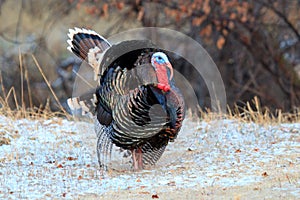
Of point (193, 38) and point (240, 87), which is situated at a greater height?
point (193, 38)

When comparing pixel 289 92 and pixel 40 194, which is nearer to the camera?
pixel 40 194

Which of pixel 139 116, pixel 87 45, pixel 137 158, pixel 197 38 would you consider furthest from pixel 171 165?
pixel 197 38

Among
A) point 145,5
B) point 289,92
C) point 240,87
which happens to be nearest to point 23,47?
point 145,5

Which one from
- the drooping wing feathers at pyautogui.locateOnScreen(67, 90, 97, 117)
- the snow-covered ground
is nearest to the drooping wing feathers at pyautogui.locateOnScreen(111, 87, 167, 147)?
the snow-covered ground

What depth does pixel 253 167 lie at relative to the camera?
19.1 ft

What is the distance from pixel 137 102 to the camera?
5543 millimetres

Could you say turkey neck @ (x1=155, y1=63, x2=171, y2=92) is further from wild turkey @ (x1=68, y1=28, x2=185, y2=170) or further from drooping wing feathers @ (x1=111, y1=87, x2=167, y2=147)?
drooping wing feathers @ (x1=111, y1=87, x2=167, y2=147)

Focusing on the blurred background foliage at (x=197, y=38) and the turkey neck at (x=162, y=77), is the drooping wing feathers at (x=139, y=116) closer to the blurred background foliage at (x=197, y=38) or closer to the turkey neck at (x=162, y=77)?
the turkey neck at (x=162, y=77)

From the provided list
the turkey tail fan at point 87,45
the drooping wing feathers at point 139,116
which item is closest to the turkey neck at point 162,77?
the drooping wing feathers at point 139,116

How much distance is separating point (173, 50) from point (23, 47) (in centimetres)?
335

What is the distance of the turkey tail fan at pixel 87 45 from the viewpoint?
6.54 m

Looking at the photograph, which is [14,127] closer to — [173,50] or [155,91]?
[155,91]

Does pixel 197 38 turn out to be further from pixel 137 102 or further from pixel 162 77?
pixel 137 102

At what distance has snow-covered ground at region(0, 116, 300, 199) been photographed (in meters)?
5.09
